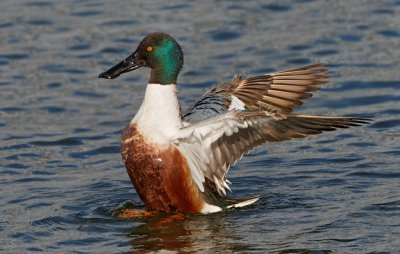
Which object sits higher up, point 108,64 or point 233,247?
point 108,64

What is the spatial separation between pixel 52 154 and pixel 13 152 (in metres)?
0.36

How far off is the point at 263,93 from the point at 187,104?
7.21 feet

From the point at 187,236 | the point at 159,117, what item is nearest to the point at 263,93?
the point at 159,117

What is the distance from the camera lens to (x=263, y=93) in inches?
366

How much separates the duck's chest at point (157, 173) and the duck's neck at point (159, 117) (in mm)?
62

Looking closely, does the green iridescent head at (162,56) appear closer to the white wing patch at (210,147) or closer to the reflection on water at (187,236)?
the white wing patch at (210,147)

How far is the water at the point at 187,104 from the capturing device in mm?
7934

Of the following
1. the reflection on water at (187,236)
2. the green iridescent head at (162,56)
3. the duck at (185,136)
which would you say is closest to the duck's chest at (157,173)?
the duck at (185,136)

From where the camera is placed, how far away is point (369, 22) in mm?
13641

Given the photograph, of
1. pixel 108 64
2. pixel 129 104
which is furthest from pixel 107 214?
pixel 108 64

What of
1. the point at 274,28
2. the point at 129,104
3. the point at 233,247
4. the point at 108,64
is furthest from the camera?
the point at 274,28

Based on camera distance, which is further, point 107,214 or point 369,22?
point 369,22

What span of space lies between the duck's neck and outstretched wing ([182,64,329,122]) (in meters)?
0.39

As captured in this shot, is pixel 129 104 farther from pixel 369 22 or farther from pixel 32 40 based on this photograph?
pixel 369 22
